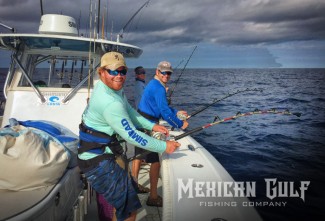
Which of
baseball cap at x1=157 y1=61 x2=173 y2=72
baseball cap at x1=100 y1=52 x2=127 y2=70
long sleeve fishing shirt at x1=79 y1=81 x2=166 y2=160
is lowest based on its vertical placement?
long sleeve fishing shirt at x1=79 y1=81 x2=166 y2=160

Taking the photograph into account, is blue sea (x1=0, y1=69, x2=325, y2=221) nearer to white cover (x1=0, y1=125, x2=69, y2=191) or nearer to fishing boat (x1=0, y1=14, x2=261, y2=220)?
fishing boat (x1=0, y1=14, x2=261, y2=220)

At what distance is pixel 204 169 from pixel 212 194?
0.54m

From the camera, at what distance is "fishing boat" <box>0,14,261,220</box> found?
2.16 m

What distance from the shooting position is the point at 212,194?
2400mm

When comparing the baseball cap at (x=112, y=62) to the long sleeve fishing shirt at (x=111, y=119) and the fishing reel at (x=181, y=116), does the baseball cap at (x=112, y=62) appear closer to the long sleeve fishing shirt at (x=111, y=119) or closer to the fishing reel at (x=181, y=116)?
the long sleeve fishing shirt at (x=111, y=119)

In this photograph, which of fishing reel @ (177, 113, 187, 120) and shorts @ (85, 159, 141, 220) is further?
fishing reel @ (177, 113, 187, 120)

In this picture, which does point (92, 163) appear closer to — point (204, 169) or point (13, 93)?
point (204, 169)

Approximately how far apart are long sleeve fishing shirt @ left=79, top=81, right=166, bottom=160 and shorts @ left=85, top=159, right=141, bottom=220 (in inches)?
5.9

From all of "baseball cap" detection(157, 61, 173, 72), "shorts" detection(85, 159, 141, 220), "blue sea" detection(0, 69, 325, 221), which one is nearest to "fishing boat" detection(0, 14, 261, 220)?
"shorts" detection(85, 159, 141, 220)

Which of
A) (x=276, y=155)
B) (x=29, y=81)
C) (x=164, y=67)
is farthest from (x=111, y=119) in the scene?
(x=276, y=155)

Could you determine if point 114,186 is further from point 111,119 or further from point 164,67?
point 164,67

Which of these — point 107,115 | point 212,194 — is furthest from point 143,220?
point 107,115

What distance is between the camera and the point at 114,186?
235cm

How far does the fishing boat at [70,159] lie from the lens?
2.16 meters
